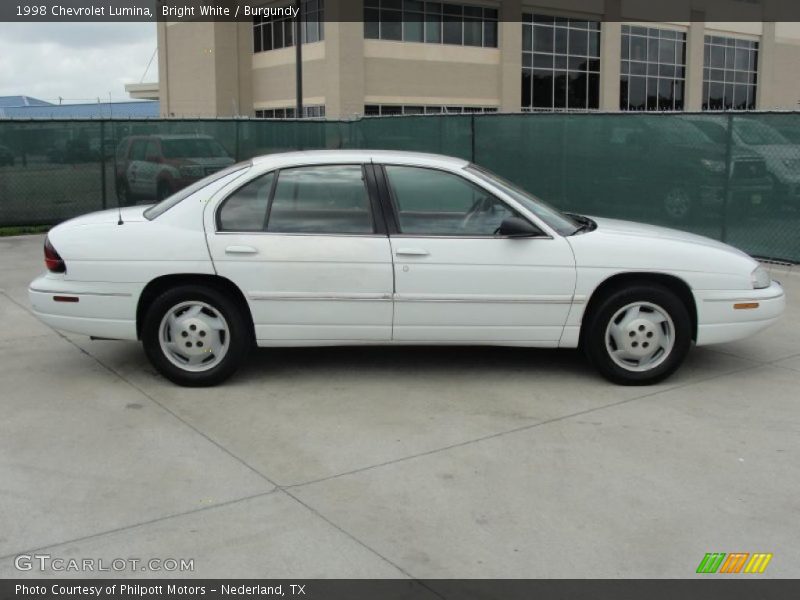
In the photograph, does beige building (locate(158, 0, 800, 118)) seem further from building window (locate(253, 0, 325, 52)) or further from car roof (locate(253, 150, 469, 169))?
car roof (locate(253, 150, 469, 169))

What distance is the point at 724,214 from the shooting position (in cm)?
1116

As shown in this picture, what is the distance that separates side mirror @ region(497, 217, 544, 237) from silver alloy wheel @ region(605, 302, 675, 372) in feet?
2.57

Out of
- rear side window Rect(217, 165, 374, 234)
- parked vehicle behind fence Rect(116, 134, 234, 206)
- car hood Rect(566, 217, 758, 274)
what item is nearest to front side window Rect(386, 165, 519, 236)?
rear side window Rect(217, 165, 374, 234)

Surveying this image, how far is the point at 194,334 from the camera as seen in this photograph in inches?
241

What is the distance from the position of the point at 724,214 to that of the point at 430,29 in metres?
24.1

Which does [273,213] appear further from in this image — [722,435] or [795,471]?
[795,471]

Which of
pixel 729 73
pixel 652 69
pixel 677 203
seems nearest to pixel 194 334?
pixel 677 203

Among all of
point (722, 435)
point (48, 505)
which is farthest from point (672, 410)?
point (48, 505)

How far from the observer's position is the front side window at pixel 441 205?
6188 millimetres

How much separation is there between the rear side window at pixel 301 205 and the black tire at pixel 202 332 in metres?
0.47

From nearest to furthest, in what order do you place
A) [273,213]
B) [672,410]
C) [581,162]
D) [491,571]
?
1. [491,571]
2. [672,410]
3. [273,213]
4. [581,162]

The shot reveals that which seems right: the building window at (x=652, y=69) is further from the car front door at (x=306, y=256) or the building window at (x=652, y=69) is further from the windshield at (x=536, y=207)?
the car front door at (x=306, y=256)

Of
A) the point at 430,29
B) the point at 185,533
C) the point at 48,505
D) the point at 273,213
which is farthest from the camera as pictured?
the point at 430,29

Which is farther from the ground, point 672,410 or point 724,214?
point 724,214
